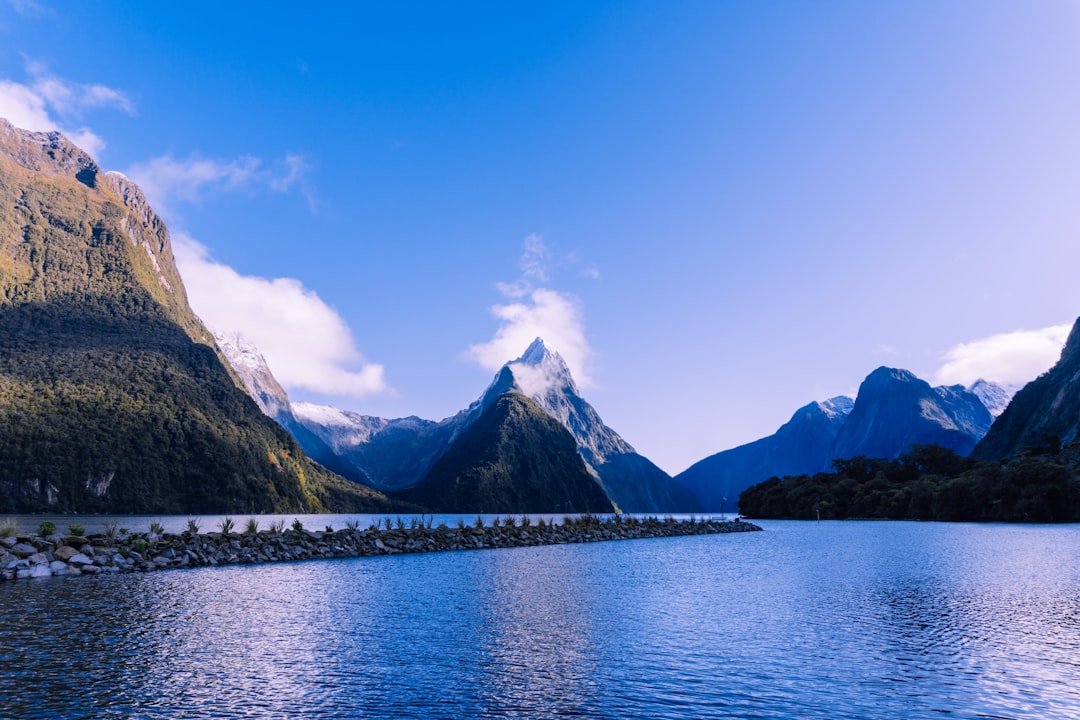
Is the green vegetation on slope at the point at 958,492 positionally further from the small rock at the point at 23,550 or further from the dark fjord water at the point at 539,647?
the small rock at the point at 23,550

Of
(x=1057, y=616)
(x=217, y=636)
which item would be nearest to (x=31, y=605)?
(x=217, y=636)

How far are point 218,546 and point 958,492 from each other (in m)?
145

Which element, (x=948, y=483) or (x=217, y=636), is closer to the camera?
(x=217, y=636)

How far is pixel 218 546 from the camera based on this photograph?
4903 centimetres

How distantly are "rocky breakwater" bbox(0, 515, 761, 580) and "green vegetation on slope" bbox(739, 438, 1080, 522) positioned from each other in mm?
98077

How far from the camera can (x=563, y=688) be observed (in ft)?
50.0

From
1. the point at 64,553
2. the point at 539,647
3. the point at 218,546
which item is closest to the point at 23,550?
the point at 64,553

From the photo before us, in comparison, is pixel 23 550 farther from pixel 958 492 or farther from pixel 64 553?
pixel 958 492

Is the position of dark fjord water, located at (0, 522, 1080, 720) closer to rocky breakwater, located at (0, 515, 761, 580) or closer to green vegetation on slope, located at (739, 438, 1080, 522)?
rocky breakwater, located at (0, 515, 761, 580)

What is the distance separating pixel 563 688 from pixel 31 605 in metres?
23.1

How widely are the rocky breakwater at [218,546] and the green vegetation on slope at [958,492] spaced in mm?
98077

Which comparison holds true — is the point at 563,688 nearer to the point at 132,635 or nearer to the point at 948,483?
the point at 132,635

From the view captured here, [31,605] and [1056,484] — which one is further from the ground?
[1056,484]

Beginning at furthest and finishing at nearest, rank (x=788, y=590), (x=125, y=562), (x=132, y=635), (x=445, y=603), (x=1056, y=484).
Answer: (x=1056, y=484) → (x=125, y=562) → (x=788, y=590) → (x=445, y=603) → (x=132, y=635)
